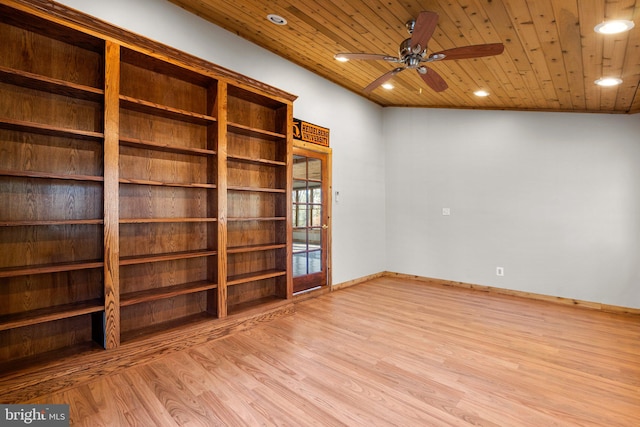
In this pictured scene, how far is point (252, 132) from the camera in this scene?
3.52 m

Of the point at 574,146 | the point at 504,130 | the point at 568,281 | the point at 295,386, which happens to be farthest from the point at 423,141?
the point at 295,386

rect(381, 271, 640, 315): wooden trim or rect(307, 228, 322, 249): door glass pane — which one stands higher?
rect(307, 228, 322, 249): door glass pane

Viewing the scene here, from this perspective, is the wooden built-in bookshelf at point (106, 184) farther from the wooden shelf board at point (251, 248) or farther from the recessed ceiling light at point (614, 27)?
the recessed ceiling light at point (614, 27)

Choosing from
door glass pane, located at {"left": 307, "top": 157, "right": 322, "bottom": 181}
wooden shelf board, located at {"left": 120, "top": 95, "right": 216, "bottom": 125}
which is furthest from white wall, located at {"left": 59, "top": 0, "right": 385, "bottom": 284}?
wooden shelf board, located at {"left": 120, "top": 95, "right": 216, "bottom": 125}

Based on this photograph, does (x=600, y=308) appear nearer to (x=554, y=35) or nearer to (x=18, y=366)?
(x=554, y=35)

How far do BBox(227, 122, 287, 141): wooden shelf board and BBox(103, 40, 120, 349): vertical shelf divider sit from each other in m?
1.03

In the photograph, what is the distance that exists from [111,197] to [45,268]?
0.64 meters

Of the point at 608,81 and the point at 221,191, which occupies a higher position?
the point at 608,81

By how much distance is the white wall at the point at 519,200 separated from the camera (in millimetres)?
3943

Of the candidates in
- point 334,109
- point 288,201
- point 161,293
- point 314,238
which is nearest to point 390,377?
point 161,293

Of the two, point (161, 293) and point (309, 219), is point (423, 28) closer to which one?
point (309, 219)

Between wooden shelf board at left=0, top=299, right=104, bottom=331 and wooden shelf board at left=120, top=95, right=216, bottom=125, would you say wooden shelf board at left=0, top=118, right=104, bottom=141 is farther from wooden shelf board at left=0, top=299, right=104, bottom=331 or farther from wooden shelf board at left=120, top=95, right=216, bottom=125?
wooden shelf board at left=0, top=299, right=104, bottom=331

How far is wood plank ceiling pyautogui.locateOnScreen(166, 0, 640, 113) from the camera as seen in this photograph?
2258mm

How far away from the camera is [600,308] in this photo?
4004 millimetres
